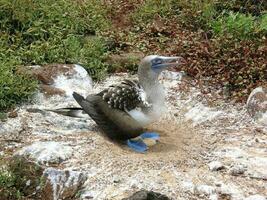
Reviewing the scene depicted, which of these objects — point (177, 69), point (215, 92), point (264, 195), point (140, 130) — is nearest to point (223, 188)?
point (264, 195)

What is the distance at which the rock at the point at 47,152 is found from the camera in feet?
23.1

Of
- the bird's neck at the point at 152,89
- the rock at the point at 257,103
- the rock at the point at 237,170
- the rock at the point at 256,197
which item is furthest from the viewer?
the rock at the point at 257,103

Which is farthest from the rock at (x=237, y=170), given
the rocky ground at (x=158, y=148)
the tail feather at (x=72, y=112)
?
the tail feather at (x=72, y=112)

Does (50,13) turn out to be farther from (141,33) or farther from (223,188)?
(223,188)

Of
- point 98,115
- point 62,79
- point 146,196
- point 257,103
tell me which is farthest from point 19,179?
point 257,103

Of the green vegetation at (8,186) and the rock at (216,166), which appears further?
the rock at (216,166)

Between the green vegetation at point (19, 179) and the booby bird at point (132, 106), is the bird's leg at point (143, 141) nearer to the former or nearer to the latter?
the booby bird at point (132, 106)

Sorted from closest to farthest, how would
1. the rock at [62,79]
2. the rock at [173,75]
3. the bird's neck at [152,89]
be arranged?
1. the bird's neck at [152,89]
2. the rock at [62,79]
3. the rock at [173,75]

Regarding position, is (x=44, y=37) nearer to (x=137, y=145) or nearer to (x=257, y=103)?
(x=137, y=145)

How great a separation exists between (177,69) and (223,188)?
112 inches

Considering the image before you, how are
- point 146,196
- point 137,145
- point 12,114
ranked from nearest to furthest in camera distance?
point 146,196
point 137,145
point 12,114

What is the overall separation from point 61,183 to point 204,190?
141 centimetres

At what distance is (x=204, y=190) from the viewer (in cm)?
658

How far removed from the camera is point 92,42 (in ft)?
31.5
